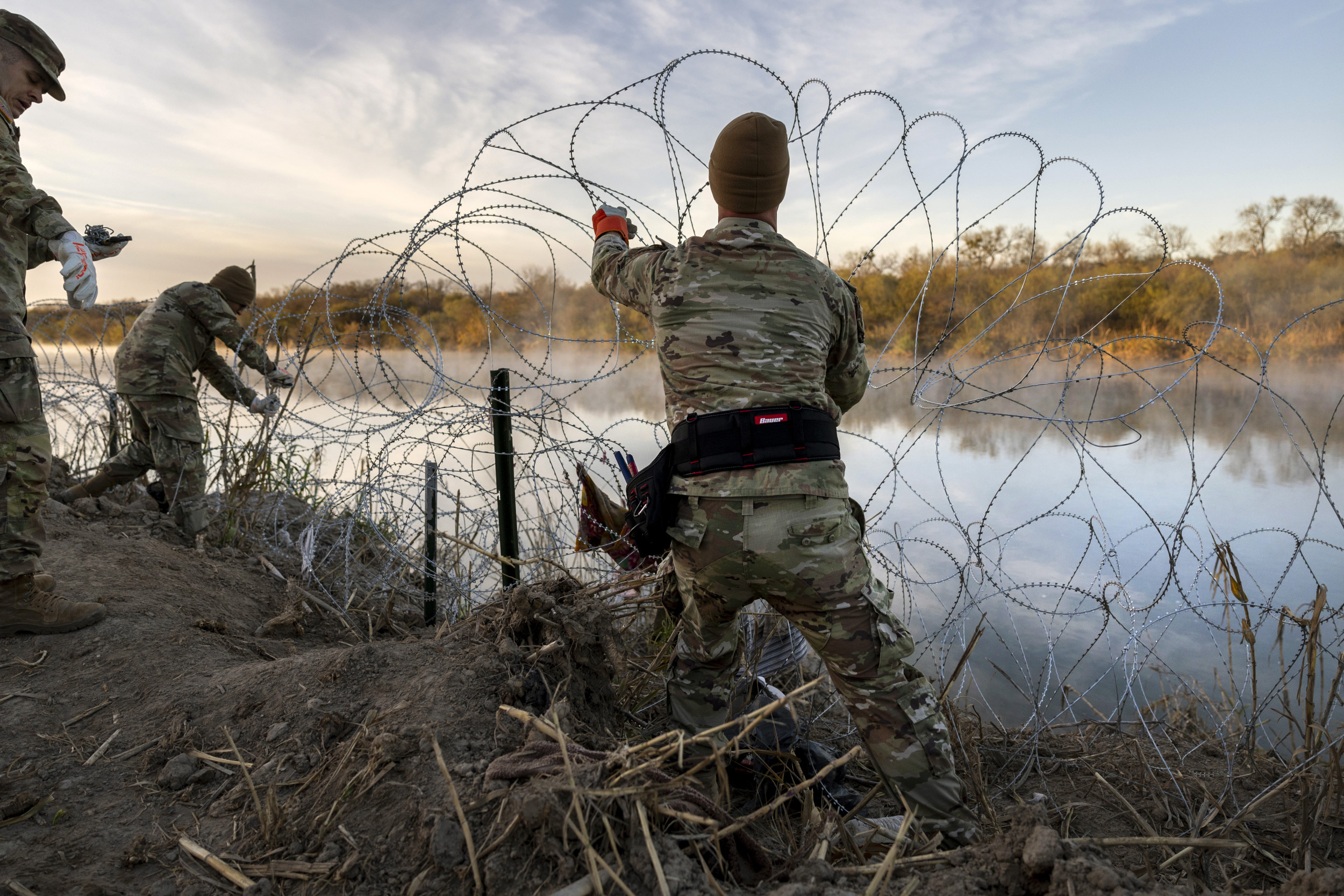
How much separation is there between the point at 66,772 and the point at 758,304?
2394 mm

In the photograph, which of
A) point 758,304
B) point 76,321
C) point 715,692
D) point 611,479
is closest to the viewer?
point 758,304

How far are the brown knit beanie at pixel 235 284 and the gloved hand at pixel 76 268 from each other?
228cm

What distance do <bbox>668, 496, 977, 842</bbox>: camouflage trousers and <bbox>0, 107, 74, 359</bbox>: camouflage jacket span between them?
2675 mm

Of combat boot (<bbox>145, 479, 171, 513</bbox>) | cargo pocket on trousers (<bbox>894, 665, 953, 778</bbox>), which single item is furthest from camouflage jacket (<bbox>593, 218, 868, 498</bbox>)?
combat boot (<bbox>145, 479, 171, 513</bbox>)

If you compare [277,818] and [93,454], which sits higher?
[93,454]

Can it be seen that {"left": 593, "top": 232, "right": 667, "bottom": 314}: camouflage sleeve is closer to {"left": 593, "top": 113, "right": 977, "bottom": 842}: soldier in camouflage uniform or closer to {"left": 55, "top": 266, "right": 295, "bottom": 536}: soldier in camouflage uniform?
{"left": 593, "top": 113, "right": 977, "bottom": 842}: soldier in camouflage uniform

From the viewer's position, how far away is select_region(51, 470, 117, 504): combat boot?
4.79m

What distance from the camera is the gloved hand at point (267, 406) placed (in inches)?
183

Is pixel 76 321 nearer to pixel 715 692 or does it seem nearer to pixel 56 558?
pixel 56 558

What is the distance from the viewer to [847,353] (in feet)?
8.02

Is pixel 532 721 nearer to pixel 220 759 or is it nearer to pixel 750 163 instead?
pixel 220 759

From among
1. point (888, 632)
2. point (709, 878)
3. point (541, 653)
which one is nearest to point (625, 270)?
point (541, 653)

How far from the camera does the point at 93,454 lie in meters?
5.89

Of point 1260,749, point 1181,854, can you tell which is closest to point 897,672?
point 1181,854
